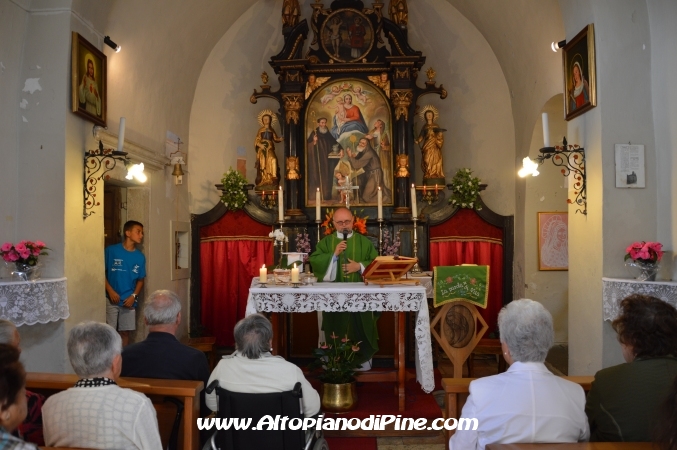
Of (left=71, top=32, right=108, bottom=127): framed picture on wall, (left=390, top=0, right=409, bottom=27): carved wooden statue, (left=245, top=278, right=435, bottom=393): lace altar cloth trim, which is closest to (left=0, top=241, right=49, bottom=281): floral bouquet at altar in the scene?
(left=71, top=32, right=108, bottom=127): framed picture on wall

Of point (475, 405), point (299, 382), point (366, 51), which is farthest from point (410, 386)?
point (366, 51)

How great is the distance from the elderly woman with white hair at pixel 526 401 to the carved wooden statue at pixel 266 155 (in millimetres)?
6170

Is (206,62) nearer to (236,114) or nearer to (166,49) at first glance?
(236,114)

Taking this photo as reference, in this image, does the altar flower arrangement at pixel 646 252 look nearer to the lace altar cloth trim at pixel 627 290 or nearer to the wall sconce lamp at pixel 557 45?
the lace altar cloth trim at pixel 627 290

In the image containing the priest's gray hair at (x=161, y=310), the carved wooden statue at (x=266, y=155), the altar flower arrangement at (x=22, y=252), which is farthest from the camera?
the carved wooden statue at (x=266, y=155)

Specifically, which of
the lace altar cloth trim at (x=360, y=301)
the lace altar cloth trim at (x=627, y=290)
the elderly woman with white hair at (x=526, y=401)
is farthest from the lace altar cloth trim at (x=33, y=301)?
the lace altar cloth trim at (x=627, y=290)

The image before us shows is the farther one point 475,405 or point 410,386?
point 410,386

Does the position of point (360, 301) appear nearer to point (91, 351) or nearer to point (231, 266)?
point (91, 351)

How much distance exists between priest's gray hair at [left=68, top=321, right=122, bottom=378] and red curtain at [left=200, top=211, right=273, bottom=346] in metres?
6.19

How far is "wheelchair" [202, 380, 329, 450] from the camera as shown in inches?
125

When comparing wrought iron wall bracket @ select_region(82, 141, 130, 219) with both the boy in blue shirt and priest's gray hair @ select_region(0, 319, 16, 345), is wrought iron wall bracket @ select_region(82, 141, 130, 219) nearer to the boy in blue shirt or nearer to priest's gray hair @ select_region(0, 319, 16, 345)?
the boy in blue shirt

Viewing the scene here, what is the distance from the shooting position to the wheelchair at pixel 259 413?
3.17m

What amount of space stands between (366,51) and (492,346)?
14.9 feet

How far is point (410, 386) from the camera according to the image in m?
6.61
